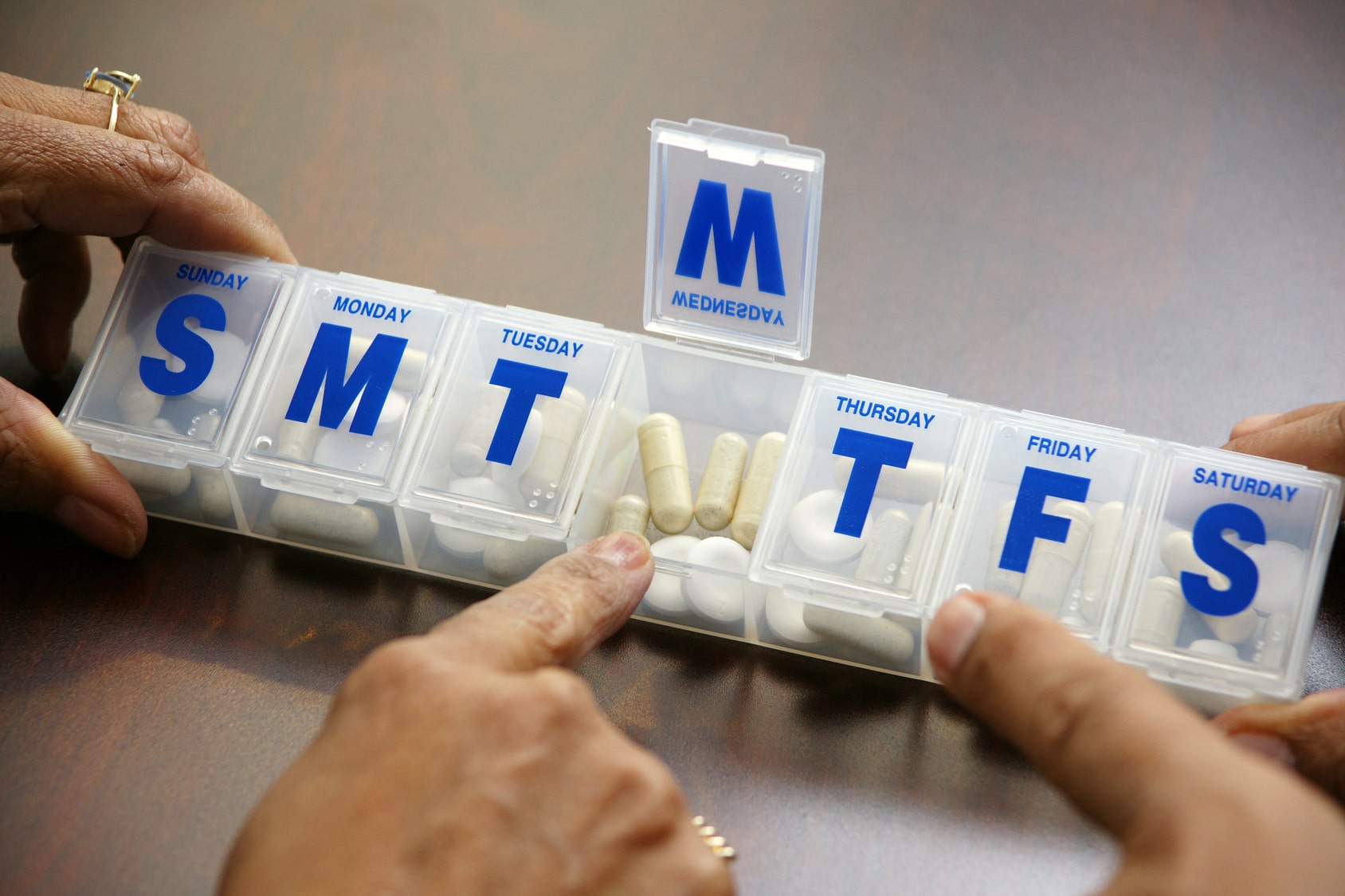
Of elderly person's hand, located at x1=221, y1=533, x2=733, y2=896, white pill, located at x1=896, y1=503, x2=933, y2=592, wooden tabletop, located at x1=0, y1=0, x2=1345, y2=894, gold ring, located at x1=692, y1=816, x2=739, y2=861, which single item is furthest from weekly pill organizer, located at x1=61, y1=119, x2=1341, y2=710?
→ elderly person's hand, located at x1=221, y1=533, x2=733, y2=896

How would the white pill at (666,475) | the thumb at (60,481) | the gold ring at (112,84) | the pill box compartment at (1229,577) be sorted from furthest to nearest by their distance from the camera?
the gold ring at (112,84)
the white pill at (666,475)
the thumb at (60,481)
the pill box compartment at (1229,577)

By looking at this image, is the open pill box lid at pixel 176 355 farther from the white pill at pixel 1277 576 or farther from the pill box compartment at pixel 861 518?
the white pill at pixel 1277 576

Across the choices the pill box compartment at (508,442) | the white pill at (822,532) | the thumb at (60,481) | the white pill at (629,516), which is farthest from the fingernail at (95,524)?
the white pill at (822,532)

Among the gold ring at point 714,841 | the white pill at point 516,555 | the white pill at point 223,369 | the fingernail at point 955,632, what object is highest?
the white pill at point 223,369

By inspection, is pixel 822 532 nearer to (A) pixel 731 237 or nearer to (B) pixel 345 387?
(A) pixel 731 237

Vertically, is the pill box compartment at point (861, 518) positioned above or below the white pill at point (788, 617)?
above

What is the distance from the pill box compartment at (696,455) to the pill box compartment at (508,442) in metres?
0.03

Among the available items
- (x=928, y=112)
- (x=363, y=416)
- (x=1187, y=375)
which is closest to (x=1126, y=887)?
(x=363, y=416)

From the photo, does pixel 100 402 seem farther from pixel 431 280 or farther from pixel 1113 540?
pixel 1113 540

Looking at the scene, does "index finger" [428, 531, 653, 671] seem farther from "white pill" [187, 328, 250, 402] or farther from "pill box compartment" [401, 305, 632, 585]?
"white pill" [187, 328, 250, 402]

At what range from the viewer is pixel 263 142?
1861 millimetres

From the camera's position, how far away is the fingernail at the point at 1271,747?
3.45 feet

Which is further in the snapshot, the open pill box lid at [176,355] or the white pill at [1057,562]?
the open pill box lid at [176,355]

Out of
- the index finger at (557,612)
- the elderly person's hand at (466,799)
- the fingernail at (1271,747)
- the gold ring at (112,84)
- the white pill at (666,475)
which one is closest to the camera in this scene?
the elderly person's hand at (466,799)
